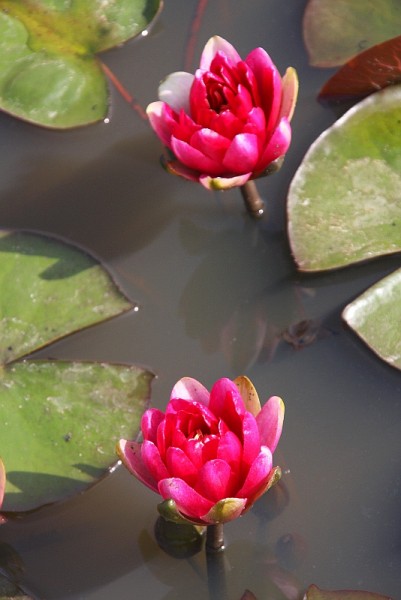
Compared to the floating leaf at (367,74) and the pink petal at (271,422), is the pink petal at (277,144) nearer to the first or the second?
the floating leaf at (367,74)

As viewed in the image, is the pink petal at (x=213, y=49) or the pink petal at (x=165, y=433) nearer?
the pink petal at (x=165, y=433)

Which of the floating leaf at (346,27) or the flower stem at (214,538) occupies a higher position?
the floating leaf at (346,27)

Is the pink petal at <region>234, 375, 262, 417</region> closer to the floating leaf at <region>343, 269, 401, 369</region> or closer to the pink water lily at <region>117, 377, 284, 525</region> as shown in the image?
the pink water lily at <region>117, 377, 284, 525</region>

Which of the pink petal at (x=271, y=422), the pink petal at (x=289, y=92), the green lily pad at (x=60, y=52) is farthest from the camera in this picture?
the green lily pad at (x=60, y=52)

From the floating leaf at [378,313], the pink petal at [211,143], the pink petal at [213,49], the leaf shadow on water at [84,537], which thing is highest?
the pink petal at [213,49]

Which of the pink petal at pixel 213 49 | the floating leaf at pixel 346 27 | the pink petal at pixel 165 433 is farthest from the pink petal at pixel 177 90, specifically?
the pink petal at pixel 165 433

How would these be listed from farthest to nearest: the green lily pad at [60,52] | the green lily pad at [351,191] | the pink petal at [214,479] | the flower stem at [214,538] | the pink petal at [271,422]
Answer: the green lily pad at [60,52] → the green lily pad at [351,191] → the flower stem at [214,538] → the pink petal at [271,422] → the pink petal at [214,479]

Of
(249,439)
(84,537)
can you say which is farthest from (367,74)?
(84,537)

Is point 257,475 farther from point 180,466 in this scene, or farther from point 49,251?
point 49,251
